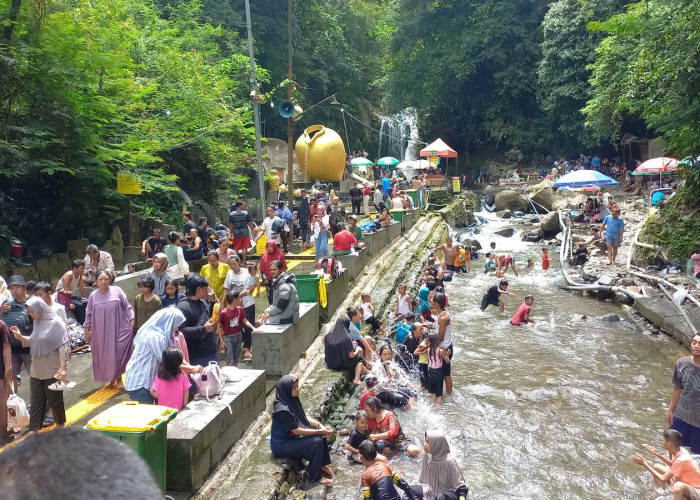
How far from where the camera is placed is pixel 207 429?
5512 mm

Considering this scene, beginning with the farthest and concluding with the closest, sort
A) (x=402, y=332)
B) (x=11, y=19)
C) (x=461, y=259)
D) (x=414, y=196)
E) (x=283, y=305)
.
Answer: (x=414, y=196)
(x=461, y=259)
(x=11, y=19)
(x=402, y=332)
(x=283, y=305)

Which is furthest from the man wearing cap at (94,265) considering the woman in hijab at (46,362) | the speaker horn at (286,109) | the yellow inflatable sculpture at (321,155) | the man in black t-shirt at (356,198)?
the yellow inflatable sculpture at (321,155)

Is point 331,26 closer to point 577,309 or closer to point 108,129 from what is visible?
point 108,129

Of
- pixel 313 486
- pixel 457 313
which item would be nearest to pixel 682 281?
pixel 457 313

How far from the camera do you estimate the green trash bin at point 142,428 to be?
14.7 ft

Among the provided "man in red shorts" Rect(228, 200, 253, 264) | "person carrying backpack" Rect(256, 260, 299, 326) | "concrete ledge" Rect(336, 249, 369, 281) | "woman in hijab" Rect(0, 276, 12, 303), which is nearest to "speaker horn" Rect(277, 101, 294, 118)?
"man in red shorts" Rect(228, 200, 253, 264)

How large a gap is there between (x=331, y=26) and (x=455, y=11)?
9.14 meters

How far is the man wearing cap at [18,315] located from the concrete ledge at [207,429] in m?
2.42

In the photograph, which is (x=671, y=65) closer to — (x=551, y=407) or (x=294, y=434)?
(x=551, y=407)

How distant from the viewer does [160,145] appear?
16.4 m

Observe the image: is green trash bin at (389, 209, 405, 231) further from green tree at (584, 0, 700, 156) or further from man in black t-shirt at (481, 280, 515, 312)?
green tree at (584, 0, 700, 156)

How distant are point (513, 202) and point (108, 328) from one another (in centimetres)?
3032

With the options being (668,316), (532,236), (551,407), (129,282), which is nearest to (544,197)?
(532,236)

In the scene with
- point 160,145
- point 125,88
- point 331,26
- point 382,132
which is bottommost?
point 160,145
